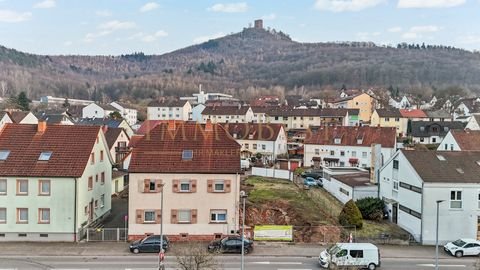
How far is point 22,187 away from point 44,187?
5.14 ft

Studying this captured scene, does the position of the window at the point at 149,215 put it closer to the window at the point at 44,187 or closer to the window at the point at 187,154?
the window at the point at 187,154

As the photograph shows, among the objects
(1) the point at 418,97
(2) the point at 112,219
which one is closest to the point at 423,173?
(2) the point at 112,219

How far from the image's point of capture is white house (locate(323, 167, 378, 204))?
44594 millimetres

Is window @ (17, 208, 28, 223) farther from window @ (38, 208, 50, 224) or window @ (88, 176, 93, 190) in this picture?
window @ (88, 176, 93, 190)

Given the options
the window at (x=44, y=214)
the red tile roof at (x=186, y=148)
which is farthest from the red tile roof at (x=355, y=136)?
the window at (x=44, y=214)

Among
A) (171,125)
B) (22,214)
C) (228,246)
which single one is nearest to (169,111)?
(171,125)

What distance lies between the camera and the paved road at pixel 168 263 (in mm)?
28344

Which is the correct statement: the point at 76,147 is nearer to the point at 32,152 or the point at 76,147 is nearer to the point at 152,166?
the point at 32,152

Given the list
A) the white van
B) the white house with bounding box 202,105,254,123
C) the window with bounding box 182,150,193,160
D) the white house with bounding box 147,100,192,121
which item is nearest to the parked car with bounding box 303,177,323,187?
the window with bounding box 182,150,193,160

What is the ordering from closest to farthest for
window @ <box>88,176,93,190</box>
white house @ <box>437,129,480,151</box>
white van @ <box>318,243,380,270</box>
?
white van @ <box>318,243,380,270</box> < window @ <box>88,176,93,190</box> < white house @ <box>437,129,480,151</box>

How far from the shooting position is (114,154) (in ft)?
216

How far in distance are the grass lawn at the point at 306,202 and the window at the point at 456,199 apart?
175 inches

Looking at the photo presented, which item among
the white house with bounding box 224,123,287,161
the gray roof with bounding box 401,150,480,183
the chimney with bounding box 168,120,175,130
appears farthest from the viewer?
the white house with bounding box 224,123,287,161

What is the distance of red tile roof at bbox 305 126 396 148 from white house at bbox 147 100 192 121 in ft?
224
